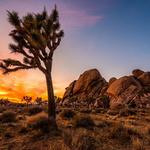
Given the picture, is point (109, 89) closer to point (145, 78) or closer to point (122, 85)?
point (122, 85)

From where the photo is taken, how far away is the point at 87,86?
2055 inches

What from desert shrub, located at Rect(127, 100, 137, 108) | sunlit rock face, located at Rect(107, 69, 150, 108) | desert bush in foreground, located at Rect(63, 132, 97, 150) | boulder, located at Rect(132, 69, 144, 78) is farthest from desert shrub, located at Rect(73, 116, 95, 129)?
boulder, located at Rect(132, 69, 144, 78)

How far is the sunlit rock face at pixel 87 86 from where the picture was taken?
2009 inches

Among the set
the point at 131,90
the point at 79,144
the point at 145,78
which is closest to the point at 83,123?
the point at 79,144

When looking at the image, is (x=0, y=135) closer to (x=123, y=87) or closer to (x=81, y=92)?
(x=123, y=87)

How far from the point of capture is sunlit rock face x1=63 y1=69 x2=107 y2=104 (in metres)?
51.0

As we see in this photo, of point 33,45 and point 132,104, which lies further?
point 132,104

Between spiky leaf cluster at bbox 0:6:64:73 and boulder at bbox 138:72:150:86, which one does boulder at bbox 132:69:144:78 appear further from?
spiky leaf cluster at bbox 0:6:64:73

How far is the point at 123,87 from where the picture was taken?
4303 centimetres

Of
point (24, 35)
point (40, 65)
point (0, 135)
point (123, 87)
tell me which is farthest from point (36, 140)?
point (123, 87)

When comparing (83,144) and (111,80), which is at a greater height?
(111,80)

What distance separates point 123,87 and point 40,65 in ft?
98.2

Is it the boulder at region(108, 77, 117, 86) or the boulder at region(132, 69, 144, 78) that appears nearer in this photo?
the boulder at region(108, 77, 117, 86)

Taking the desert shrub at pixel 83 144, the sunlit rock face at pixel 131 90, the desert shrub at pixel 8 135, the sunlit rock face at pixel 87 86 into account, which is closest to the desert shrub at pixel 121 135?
the desert shrub at pixel 83 144
